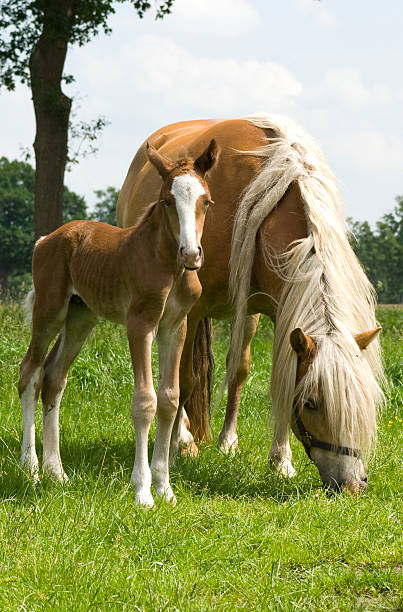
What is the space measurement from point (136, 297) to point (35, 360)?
0.88m

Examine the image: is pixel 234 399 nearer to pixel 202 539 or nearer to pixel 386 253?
pixel 202 539

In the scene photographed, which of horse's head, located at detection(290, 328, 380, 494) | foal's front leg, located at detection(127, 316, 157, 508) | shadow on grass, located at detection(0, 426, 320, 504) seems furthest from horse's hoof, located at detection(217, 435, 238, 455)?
foal's front leg, located at detection(127, 316, 157, 508)

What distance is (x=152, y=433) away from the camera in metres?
5.51

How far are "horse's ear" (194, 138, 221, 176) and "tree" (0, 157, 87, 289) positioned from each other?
5022cm

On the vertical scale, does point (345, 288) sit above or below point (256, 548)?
above

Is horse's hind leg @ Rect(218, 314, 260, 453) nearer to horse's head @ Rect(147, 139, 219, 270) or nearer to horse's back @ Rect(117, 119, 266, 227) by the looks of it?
horse's back @ Rect(117, 119, 266, 227)

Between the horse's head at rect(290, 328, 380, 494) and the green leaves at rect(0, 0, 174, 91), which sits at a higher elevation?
the green leaves at rect(0, 0, 174, 91)

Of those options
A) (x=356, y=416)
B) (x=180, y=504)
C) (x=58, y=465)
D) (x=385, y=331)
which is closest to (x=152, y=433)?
(x=58, y=465)

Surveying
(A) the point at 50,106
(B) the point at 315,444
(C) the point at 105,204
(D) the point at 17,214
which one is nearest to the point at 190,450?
(B) the point at 315,444

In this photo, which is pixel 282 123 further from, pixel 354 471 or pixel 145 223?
pixel 354 471

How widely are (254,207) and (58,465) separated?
188 cm

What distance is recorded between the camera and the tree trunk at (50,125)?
12.0m

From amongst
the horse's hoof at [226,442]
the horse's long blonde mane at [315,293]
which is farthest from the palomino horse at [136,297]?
the horse's hoof at [226,442]

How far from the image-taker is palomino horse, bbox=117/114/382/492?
3.61 metres
